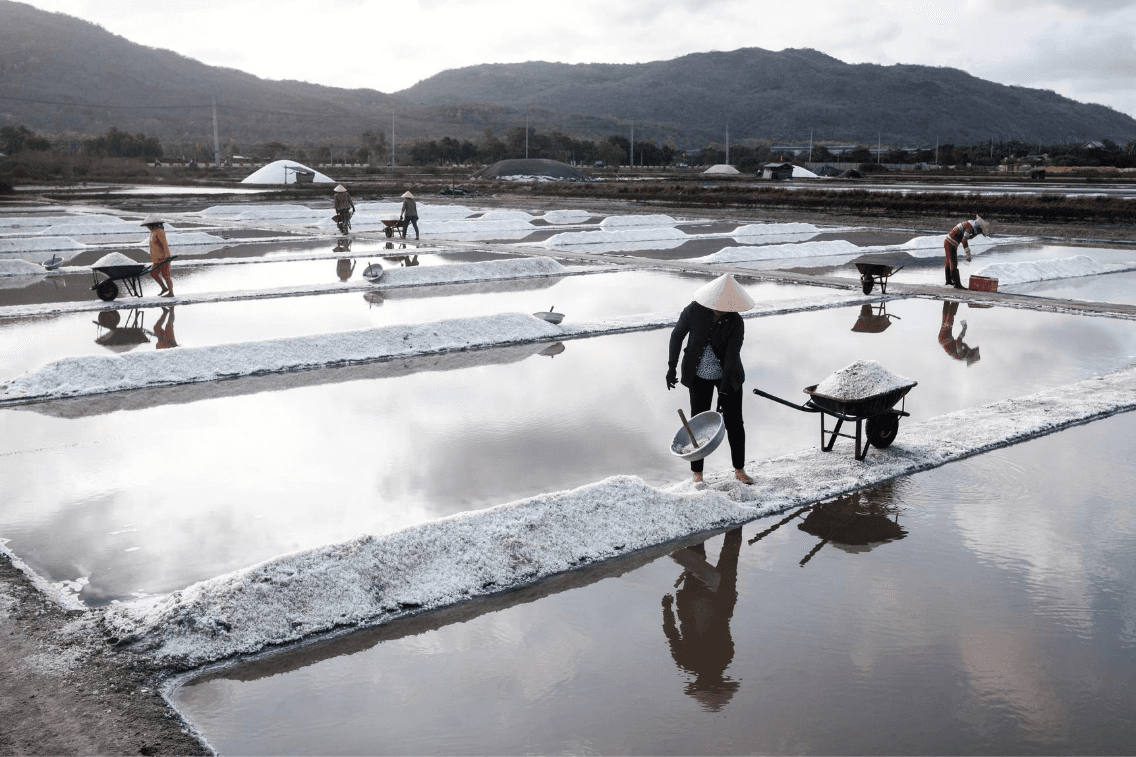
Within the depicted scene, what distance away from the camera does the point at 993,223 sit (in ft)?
104

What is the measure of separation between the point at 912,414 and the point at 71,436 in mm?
7144

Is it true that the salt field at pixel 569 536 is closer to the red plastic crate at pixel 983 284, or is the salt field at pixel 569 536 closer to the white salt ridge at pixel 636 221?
the red plastic crate at pixel 983 284

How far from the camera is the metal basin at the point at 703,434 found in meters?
5.98

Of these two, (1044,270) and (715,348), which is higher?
(715,348)

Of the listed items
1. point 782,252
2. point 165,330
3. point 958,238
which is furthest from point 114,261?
point 782,252

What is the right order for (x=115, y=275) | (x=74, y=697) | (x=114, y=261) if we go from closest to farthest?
(x=74, y=697) → (x=115, y=275) → (x=114, y=261)

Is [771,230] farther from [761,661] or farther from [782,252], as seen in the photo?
[761,661]

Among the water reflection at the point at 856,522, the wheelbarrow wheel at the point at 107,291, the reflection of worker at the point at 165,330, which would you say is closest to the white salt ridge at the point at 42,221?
the wheelbarrow wheel at the point at 107,291

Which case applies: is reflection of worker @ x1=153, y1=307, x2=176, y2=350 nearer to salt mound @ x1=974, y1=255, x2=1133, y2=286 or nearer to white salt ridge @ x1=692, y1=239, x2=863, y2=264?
white salt ridge @ x1=692, y1=239, x2=863, y2=264

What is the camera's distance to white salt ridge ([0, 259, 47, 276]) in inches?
721

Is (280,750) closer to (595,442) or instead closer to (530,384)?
(595,442)

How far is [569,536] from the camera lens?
5.55 metres

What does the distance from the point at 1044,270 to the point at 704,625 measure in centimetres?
1634

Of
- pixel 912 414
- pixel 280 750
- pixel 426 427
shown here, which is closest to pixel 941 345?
pixel 912 414
